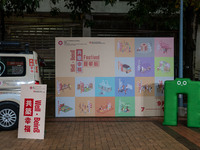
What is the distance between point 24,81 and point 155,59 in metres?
4.28

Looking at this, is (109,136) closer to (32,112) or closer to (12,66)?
(32,112)

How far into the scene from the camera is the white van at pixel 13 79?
7004 mm

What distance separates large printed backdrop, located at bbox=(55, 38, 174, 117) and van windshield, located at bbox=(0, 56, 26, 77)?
A: 1668mm

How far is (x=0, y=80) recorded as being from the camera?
7062 millimetres

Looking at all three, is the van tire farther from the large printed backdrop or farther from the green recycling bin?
the green recycling bin

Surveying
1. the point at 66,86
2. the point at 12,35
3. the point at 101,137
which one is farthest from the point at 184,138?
the point at 12,35

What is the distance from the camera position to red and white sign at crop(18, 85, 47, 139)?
615cm

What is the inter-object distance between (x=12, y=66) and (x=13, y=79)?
1.22 ft

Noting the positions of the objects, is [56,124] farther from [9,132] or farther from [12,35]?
[12,35]

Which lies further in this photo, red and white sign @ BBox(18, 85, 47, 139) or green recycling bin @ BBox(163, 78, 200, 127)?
green recycling bin @ BBox(163, 78, 200, 127)

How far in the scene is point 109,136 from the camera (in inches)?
250

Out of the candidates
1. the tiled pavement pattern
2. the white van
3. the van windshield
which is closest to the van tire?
the white van

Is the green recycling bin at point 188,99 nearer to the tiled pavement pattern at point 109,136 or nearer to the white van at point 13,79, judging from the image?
the tiled pavement pattern at point 109,136

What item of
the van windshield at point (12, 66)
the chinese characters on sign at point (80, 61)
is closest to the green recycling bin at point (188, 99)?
the chinese characters on sign at point (80, 61)
